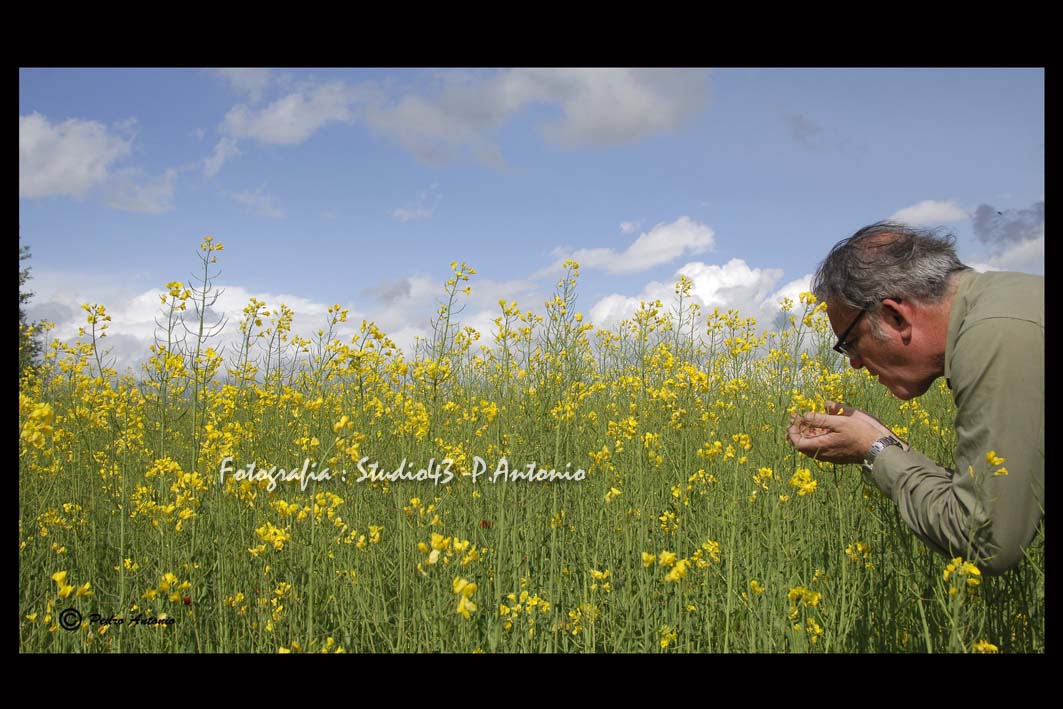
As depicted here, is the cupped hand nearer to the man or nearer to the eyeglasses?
the man

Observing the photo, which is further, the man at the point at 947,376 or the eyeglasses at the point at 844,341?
the eyeglasses at the point at 844,341

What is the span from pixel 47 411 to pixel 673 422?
2.87 meters

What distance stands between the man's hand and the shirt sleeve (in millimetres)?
261

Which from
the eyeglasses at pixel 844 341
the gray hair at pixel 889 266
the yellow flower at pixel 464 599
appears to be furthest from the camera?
the eyeglasses at pixel 844 341

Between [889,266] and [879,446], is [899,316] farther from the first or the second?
[879,446]

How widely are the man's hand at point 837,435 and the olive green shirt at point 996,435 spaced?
0.72 feet

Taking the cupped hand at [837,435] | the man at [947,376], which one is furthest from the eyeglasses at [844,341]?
the cupped hand at [837,435]

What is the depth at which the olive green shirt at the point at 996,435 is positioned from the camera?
1.45 m

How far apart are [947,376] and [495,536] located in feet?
5.82

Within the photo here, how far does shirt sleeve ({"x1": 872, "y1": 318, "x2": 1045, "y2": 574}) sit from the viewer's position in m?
1.44

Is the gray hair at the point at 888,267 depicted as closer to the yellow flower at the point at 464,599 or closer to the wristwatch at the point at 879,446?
the wristwatch at the point at 879,446
